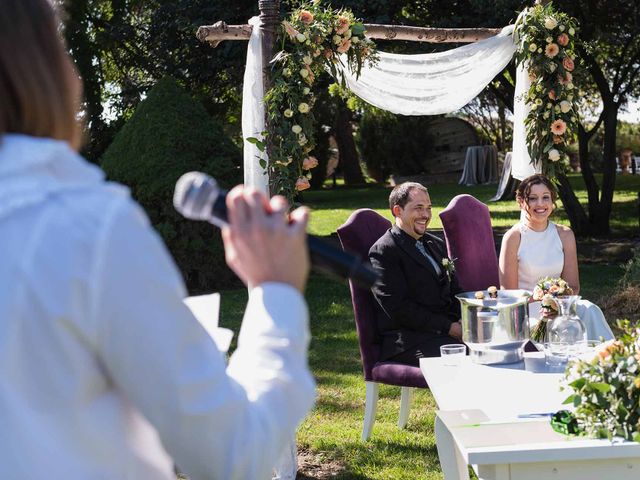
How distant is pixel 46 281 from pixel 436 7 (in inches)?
505

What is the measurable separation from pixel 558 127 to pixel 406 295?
183 centimetres

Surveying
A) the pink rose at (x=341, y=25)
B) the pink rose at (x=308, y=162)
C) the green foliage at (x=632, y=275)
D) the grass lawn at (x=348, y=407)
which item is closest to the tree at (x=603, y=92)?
the grass lawn at (x=348, y=407)

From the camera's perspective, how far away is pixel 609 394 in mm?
2422

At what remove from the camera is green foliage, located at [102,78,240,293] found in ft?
32.4

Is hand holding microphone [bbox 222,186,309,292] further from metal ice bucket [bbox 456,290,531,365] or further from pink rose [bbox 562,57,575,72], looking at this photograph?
pink rose [bbox 562,57,575,72]

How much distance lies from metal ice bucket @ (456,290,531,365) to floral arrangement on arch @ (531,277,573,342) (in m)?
0.52

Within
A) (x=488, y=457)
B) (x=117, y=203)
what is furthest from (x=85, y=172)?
(x=488, y=457)

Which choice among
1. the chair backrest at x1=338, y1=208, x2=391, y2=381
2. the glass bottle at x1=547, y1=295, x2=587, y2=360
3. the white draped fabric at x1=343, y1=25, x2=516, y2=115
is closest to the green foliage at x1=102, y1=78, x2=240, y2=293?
the white draped fabric at x1=343, y1=25, x2=516, y2=115

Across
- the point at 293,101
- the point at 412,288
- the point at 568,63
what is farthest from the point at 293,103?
the point at 568,63

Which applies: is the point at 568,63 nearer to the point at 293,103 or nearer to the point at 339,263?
the point at 293,103

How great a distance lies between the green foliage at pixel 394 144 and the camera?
27.0m

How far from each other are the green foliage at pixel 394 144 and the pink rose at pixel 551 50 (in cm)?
2061

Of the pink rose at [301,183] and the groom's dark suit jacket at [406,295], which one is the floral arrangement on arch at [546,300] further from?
the pink rose at [301,183]

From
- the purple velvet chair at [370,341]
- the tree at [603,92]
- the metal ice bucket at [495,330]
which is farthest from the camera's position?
the tree at [603,92]
